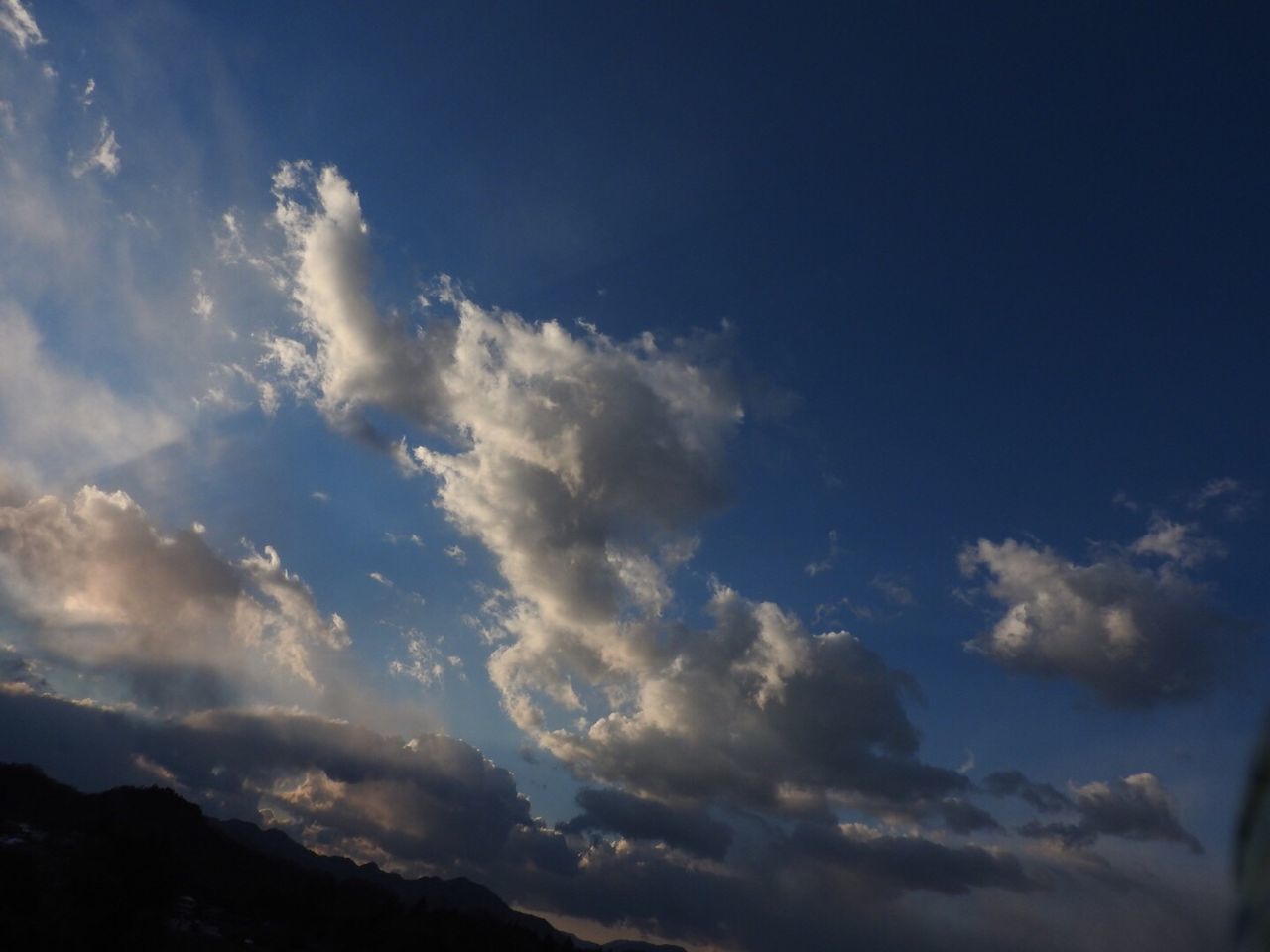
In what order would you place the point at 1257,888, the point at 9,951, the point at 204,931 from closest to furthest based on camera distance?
1. the point at 1257,888
2. the point at 9,951
3. the point at 204,931

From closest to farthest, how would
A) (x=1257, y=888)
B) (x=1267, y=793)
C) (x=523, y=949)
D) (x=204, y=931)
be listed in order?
(x=1257, y=888)
(x=1267, y=793)
(x=204, y=931)
(x=523, y=949)

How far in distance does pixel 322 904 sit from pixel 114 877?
9349cm

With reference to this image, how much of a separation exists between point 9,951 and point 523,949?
151423 mm

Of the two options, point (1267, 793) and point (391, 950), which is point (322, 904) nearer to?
point (391, 950)

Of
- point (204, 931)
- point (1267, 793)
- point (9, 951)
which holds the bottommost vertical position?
point (204, 931)

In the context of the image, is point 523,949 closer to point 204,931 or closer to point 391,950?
point 391,950

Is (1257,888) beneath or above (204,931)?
above

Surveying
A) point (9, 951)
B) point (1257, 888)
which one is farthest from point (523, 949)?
point (1257, 888)

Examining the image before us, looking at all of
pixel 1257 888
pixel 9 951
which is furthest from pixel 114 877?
pixel 1257 888

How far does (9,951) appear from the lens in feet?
244

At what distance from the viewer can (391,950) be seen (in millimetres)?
162875

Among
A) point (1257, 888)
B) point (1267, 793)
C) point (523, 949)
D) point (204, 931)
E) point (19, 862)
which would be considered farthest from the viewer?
point (523, 949)

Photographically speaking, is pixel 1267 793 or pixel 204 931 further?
pixel 204 931

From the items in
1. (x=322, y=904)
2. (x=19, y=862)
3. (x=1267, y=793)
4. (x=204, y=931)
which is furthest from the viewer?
(x=322, y=904)
